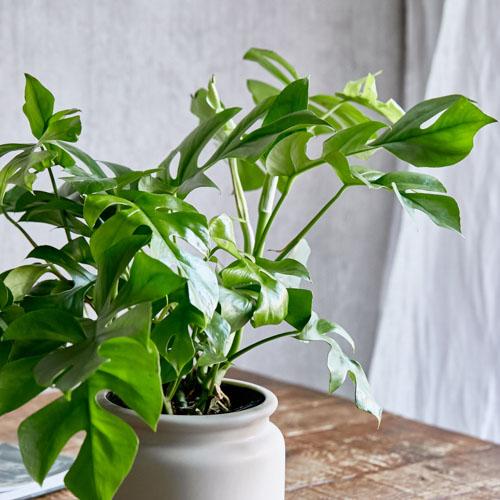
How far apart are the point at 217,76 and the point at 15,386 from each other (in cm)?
161

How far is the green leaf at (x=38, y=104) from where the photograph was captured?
0.62m

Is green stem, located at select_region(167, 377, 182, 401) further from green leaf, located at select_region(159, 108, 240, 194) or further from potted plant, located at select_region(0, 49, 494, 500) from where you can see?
green leaf, located at select_region(159, 108, 240, 194)

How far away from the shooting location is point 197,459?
568 mm

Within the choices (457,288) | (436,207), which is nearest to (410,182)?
(436,207)

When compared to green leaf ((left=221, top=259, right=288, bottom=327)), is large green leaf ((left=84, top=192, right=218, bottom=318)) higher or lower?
higher

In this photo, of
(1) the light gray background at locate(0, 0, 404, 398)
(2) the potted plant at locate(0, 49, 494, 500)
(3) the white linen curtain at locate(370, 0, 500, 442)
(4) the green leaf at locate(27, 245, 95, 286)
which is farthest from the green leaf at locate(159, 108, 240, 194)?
(3) the white linen curtain at locate(370, 0, 500, 442)

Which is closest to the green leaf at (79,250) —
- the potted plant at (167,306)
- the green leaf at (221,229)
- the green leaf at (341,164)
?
the potted plant at (167,306)

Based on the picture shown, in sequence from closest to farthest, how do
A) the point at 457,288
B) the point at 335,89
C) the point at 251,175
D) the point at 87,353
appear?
the point at 87,353, the point at 251,175, the point at 457,288, the point at 335,89

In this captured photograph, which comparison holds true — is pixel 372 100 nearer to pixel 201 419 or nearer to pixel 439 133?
pixel 439 133

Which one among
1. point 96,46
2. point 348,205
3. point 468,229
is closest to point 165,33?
point 96,46

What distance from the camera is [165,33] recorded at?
187 centimetres

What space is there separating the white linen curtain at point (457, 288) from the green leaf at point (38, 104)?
1628 mm

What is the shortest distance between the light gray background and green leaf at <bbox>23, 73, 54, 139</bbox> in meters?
1.05

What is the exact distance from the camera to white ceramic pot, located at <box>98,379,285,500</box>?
22.3 inches
